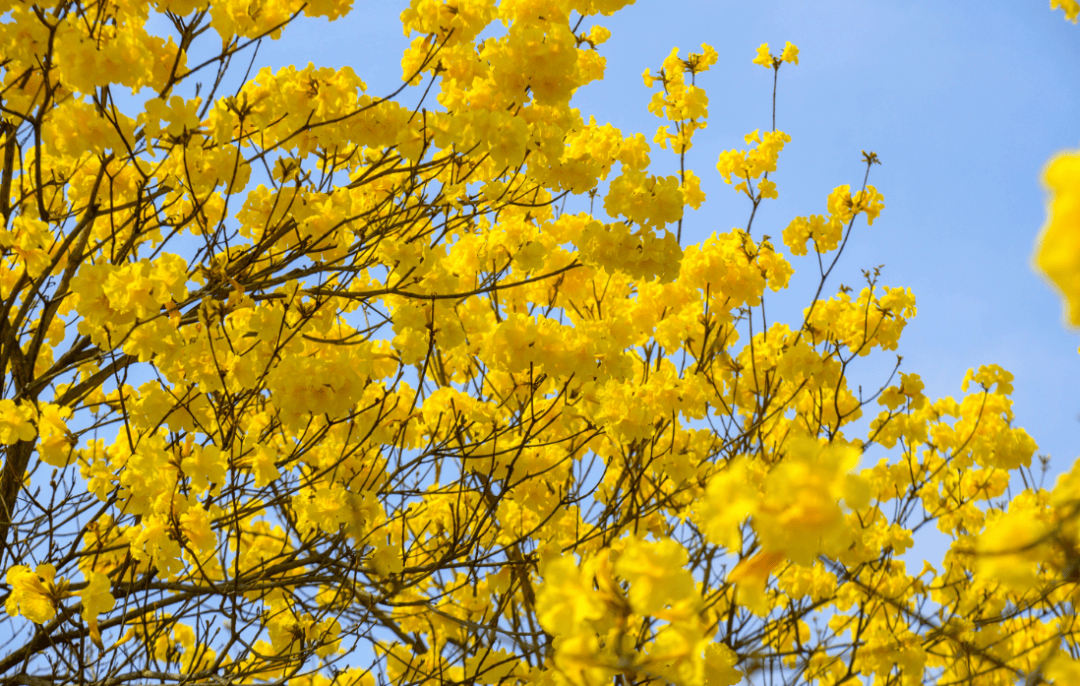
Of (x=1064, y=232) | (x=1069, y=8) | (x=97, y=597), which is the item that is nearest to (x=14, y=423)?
(x=97, y=597)

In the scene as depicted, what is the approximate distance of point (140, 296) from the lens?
2.40 metres

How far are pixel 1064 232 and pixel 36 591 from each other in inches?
117

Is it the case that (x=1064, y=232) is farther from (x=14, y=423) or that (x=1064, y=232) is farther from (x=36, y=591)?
(x=14, y=423)

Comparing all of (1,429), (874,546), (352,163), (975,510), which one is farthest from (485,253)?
(975,510)

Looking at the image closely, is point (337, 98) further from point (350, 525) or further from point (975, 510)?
point (975, 510)

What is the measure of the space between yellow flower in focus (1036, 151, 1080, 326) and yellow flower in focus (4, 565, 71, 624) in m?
2.83

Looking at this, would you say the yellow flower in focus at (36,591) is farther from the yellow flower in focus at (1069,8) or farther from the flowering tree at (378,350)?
the yellow flower in focus at (1069,8)

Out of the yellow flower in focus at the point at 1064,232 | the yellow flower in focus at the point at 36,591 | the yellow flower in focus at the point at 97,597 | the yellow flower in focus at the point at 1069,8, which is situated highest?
the yellow flower in focus at the point at 1069,8

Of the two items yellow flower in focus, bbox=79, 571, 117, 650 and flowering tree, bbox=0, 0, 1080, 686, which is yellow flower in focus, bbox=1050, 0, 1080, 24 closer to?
flowering tree, bbox=0, 0, 1080, 686

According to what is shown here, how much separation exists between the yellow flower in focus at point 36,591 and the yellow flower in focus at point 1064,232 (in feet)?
9.29

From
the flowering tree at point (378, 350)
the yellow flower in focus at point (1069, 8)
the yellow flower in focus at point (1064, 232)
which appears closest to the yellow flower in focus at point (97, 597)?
the flowering tree at point (378, 350)

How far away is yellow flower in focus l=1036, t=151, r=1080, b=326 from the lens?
Answer: 87 cm

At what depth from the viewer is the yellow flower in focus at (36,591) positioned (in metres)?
2.58

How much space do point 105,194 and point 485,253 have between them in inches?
64.4
